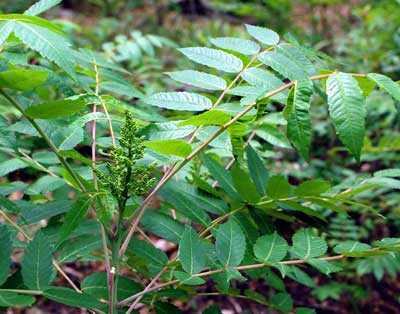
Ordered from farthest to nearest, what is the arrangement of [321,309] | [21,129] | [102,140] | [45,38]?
1. [321,309]
2. [102,140]
3. [21,129]
4. [45,38]

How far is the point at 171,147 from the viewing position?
91 centimetres

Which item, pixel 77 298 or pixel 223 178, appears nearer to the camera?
pixel 77 298

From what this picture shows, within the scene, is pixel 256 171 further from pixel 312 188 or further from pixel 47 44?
pixel 47 44

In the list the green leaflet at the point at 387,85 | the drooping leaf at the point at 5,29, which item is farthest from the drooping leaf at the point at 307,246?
the drooping leaf at the point at 5,29

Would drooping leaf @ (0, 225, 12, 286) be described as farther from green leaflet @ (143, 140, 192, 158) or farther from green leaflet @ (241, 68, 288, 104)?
green leaflet @ (241, 68, 288, 104)

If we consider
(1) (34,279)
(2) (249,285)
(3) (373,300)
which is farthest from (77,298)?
(3) (373,300)

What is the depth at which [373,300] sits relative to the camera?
2504mm

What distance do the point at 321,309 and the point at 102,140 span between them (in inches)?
67.7

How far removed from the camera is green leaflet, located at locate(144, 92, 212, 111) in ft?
3.20

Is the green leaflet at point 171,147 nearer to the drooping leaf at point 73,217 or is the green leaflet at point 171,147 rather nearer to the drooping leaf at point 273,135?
the drooping leaf at point 73,217

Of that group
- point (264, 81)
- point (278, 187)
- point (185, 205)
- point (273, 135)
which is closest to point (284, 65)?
point (264, 81)

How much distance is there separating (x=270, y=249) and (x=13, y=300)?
472 millimetres

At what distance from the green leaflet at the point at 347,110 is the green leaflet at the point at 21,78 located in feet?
1.62

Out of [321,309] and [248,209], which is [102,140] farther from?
[321,309]
